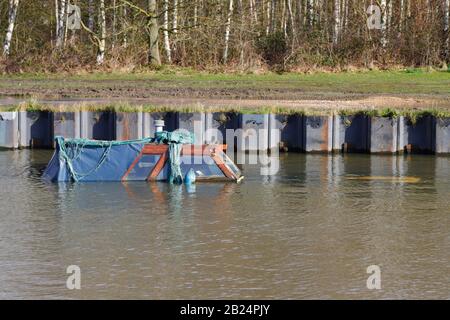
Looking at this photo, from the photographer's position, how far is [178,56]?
40906mm

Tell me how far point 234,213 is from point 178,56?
22169 millimetres

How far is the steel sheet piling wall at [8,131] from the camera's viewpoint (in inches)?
1048

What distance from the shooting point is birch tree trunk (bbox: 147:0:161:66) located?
39.6 m

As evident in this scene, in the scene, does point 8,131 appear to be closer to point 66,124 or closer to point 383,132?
point 66,124

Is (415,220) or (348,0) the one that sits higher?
(348,0)

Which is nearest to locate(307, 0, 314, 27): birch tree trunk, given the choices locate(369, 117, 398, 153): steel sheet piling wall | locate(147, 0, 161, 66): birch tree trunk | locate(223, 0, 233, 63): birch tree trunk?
locate(223, 0, 233, 63): birch tree trunk

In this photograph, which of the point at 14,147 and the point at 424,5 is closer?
the point at 14,147

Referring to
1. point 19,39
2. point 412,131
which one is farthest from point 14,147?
point 19,39

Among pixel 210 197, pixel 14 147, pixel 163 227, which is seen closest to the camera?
pixel 163 227

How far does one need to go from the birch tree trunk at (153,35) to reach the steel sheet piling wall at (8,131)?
→ 43.0ft

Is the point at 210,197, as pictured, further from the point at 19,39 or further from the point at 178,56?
the point at 19,39

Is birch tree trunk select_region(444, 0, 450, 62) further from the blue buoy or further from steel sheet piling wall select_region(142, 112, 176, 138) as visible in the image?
the blue buoy

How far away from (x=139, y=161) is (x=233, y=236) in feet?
16.1

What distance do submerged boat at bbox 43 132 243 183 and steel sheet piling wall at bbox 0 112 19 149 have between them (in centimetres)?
486
